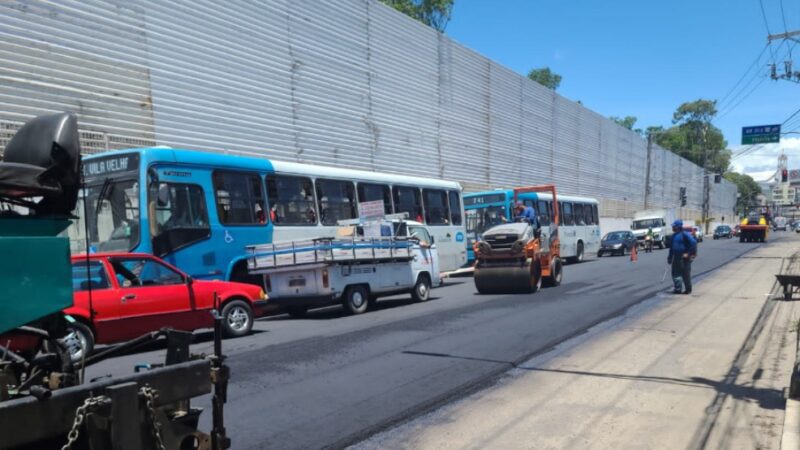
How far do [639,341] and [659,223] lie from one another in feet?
119

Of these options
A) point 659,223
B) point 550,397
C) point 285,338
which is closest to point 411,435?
point 550,397

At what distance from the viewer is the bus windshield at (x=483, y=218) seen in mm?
23141

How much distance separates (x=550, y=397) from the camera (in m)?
6.20

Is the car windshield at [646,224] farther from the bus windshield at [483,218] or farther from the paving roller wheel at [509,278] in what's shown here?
the paving roller wheel at [509,278]

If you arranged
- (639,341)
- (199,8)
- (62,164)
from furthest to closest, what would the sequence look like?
(199,8), (639,341), (62,164)

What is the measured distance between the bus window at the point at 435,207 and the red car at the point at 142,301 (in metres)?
9.77

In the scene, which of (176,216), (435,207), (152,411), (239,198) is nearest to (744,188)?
(435,207)

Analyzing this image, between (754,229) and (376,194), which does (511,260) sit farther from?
(754,229)

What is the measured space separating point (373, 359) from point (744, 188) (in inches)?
6062

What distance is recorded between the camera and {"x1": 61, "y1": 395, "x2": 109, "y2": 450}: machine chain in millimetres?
2695

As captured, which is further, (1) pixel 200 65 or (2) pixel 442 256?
(2) pixel 442 256

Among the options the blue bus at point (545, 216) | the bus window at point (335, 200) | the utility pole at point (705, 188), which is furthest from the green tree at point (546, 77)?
the bus window at point (335, 200)

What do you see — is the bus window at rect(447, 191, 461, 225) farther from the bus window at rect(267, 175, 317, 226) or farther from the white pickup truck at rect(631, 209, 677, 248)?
the white pickup truck at rect(631, 209, 677, 248)

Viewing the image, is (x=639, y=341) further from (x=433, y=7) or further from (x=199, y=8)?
(x=433, y=7)
